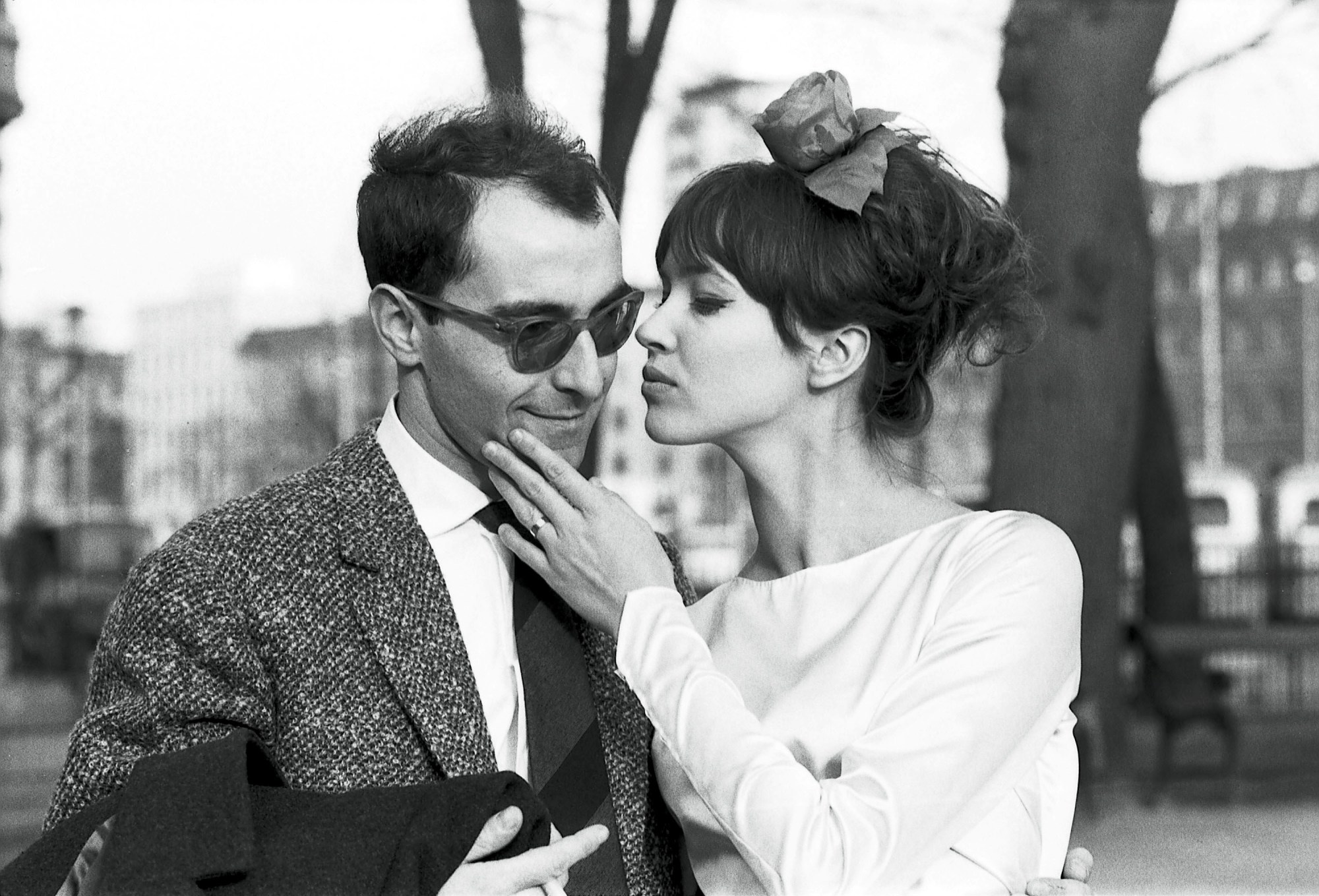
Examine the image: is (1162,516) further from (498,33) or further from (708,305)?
(708,305)

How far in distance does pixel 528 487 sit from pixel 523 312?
0.28 m

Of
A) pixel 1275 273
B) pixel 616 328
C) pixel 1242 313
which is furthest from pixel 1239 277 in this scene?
pixel 616 328

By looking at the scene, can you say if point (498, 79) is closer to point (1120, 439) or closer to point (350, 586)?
point (1120, 439)

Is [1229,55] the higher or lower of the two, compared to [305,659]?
higher

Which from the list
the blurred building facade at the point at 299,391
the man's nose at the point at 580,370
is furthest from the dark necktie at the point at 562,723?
the blurred building facade at the point at 299,391

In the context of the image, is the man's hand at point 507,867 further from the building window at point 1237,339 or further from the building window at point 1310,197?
the building window at point 1237,339

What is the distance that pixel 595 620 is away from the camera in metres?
2.25

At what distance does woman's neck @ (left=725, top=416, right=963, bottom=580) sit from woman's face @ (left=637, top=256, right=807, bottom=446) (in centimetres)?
5

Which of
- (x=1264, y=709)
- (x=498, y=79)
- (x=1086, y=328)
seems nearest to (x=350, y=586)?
(x=498, y=79)

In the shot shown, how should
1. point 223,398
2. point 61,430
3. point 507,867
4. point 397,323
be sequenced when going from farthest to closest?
point 223,398, point 61,430, point 397,323, point 507,867

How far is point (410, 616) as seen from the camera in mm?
2334

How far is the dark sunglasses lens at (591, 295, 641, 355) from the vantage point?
253 centimetres

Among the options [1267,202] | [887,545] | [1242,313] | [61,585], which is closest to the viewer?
[887,545]

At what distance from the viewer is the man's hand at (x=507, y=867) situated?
76.4 inches
